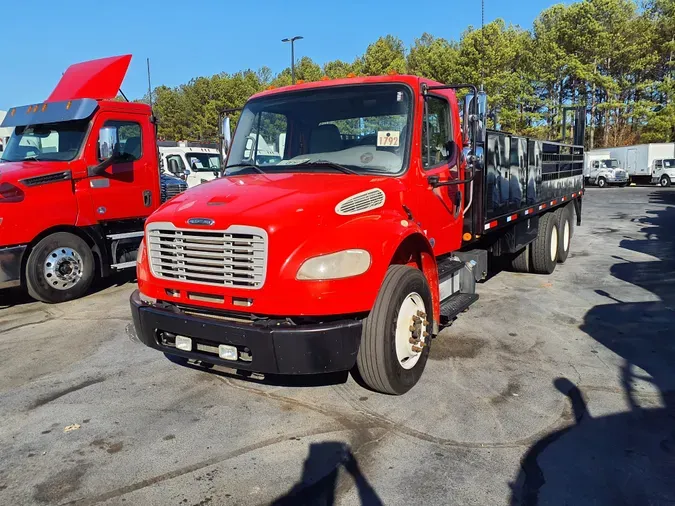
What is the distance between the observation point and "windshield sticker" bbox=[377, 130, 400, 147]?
14.7 ft

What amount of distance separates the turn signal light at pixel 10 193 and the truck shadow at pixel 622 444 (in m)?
6.40

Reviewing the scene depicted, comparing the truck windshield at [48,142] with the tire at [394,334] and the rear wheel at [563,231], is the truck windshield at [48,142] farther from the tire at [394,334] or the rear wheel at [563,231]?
the rear wheel at [563,231]

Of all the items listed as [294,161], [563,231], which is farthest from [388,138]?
[563,231]

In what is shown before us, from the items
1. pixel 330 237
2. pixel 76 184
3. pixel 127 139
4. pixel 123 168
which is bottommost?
pixel 330 237

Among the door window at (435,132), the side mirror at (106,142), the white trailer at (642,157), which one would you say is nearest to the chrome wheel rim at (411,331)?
the door window at (435,132)

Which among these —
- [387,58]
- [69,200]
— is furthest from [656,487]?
[387,58]

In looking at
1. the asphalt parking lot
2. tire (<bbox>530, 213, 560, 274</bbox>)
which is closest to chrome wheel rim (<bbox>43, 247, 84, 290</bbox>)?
the asphalt parking lot

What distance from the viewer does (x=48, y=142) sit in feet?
24.7

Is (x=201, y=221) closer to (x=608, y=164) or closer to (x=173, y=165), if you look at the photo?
(x=173, y=165)

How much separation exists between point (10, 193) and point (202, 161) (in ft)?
31.6

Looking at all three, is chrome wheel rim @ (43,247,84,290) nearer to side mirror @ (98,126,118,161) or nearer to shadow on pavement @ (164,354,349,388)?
side mirror @ (98,126,118,161)

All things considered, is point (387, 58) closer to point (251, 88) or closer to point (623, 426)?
point (251, 88)

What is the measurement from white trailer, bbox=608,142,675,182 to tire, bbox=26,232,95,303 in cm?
3965

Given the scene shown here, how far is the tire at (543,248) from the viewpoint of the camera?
27.8 ft
